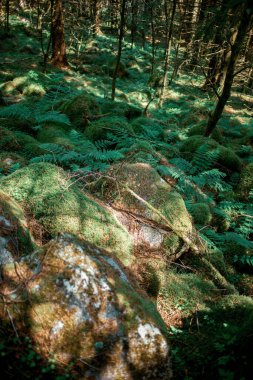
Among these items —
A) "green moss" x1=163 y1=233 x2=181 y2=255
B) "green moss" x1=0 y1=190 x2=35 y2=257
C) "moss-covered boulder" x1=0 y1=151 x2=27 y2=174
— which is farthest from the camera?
"moss-covered boulder" x1=0 y1=151 x2=27 y2=174

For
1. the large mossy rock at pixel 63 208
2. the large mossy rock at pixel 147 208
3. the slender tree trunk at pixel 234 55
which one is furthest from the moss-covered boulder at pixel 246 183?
the large mossy rock at pixel 63 208

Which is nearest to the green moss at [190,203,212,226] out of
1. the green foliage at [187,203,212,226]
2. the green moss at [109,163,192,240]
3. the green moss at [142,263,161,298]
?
the green foliage at [187,203,212,226]

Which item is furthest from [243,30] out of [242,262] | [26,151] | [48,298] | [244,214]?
[48,298]

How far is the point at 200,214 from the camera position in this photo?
16.7 ft

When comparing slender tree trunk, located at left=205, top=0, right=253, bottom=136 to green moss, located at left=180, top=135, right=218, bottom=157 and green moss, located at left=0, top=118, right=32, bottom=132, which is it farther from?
green moss, located at left=0, top=118, right=32, bottom=132

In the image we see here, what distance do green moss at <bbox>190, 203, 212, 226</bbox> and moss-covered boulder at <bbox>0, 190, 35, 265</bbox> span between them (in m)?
3.04

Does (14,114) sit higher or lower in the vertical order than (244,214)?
higher

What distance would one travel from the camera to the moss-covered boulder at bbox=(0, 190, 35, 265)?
97.6 inches

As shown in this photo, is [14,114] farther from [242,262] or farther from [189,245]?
[242,262]

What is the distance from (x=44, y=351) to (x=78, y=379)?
0.27 m

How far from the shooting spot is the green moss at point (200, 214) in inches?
200

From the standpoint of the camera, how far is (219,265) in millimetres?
4211

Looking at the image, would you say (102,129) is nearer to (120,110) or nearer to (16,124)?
(16,124)

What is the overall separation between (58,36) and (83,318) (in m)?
15.7
